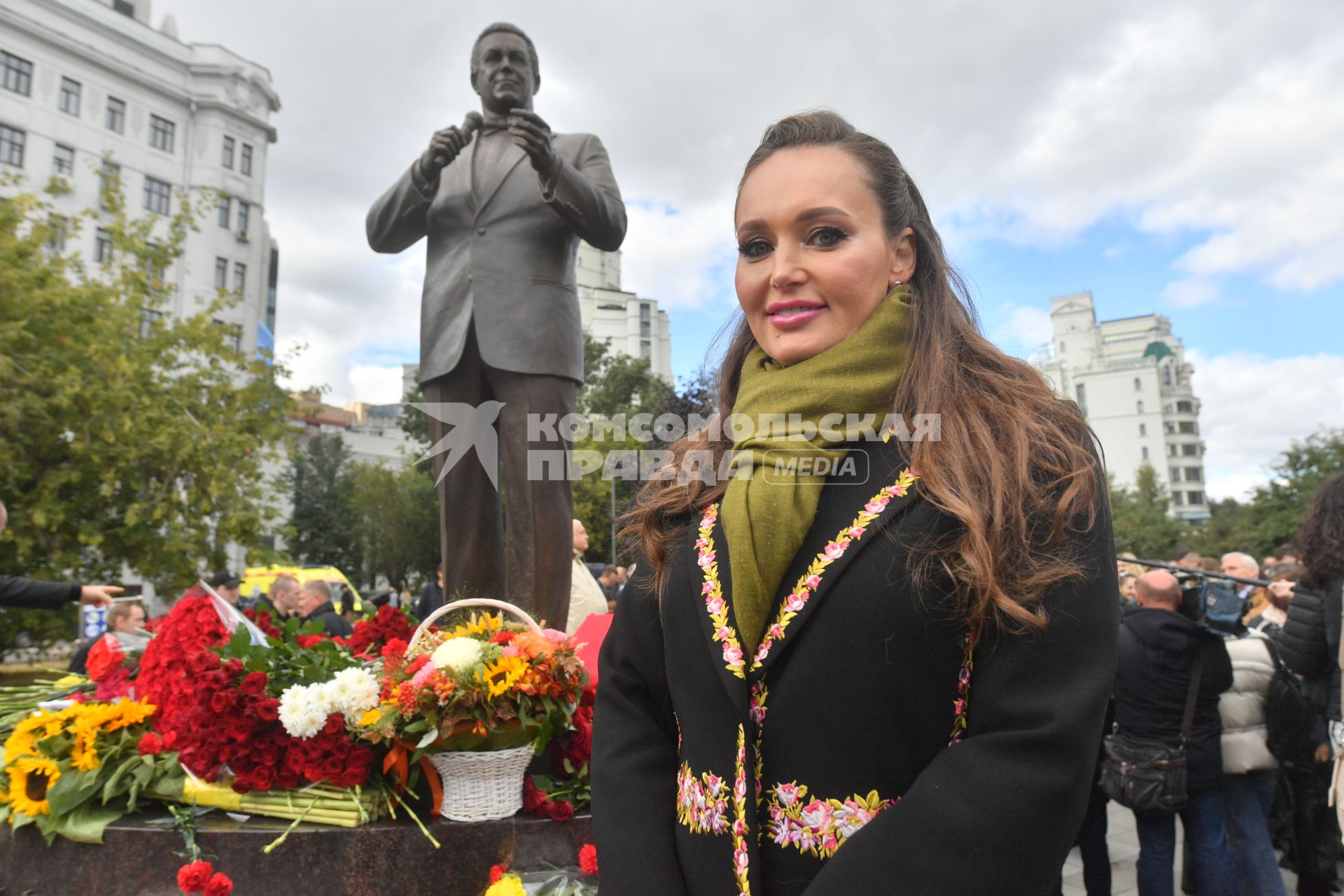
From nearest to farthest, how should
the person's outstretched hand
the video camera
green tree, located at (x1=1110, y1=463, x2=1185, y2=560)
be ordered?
1. the video camera
2. the person's outstretched hand
3. green tree, located at (x1=1110, y1=463, x2=1185, y2=560)

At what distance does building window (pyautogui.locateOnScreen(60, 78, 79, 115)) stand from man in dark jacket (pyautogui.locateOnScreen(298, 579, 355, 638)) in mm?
40548

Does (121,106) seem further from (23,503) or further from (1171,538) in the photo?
(1171,538)

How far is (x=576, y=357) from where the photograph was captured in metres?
4.68

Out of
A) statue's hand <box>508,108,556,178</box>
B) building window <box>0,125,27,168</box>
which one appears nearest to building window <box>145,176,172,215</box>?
building window <box>0,125,27,168</box>

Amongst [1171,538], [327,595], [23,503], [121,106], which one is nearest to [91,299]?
[23,503]

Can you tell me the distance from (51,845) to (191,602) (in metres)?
1.03

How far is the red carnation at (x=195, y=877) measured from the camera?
2.77 metres

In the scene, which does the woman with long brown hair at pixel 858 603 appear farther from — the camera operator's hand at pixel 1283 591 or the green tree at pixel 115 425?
the green tree at pixel 115 425

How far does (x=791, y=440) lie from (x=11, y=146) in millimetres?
46663

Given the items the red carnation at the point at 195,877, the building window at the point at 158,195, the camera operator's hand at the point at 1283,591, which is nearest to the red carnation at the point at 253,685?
the red carnation at the point at 195,877

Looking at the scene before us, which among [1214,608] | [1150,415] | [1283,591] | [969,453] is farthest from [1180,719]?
[1150,415]

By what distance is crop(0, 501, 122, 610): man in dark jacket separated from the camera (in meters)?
4.84

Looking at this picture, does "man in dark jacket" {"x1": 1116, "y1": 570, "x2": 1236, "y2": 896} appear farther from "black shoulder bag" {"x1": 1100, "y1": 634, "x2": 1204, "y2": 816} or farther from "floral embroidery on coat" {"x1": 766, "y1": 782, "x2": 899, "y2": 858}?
"floral embroidery on coat" {"x1": 766, "y1": 782, "x2": 899, "y2": 858}

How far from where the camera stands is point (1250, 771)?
4621 millimetres
